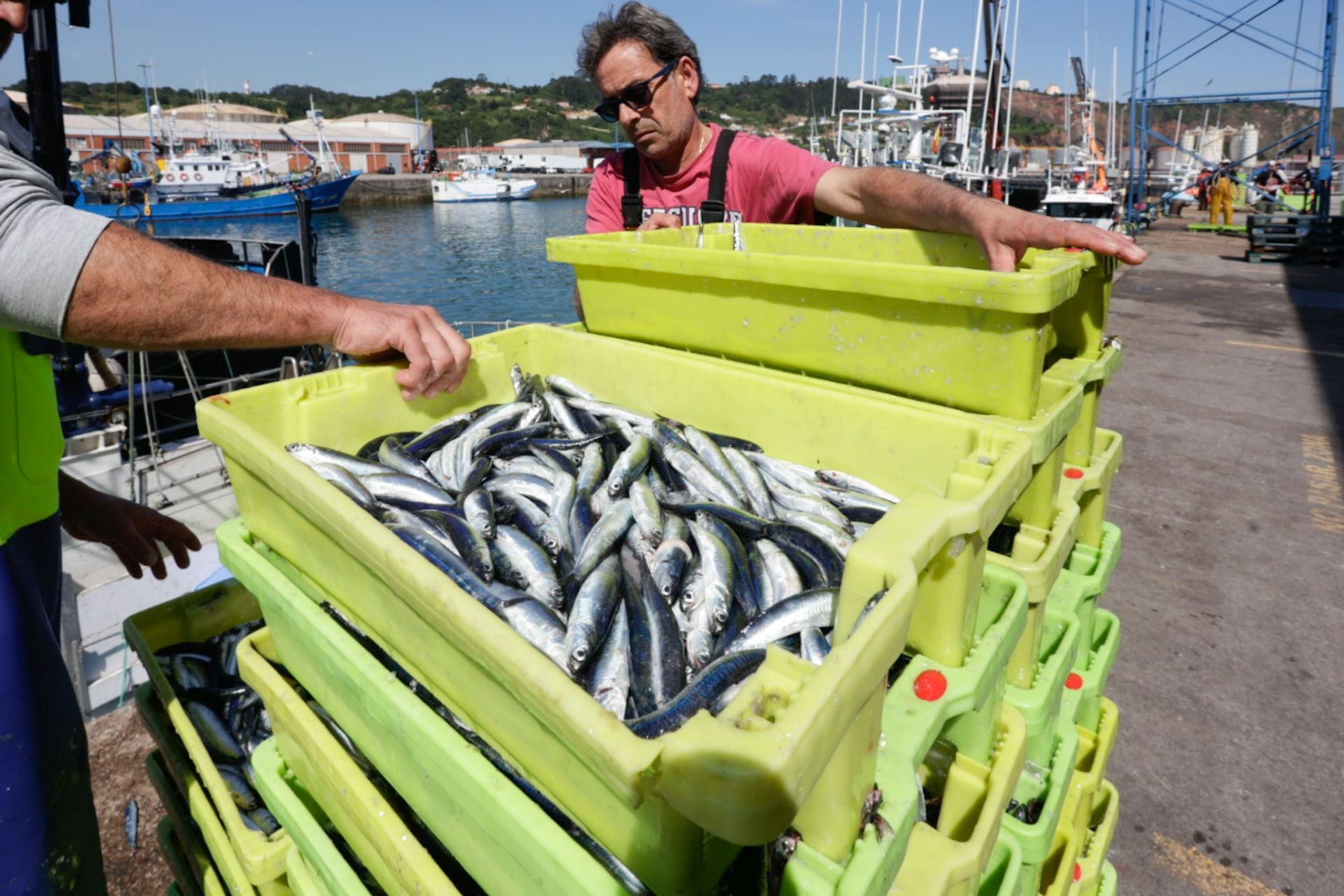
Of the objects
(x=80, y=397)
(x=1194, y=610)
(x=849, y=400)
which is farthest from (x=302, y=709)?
(x=80, y=397)

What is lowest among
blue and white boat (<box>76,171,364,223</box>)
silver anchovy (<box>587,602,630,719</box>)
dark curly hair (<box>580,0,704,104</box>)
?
silver anchovy (<box>587,602,630,719</box>)

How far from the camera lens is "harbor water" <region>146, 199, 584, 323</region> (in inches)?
973

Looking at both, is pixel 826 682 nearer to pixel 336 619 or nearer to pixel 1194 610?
pixel 336 619

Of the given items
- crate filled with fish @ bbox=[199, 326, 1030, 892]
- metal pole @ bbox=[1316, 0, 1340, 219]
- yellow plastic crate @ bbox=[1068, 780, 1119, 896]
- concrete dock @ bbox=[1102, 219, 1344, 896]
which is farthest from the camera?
metal pole @ bbox=[1316, 0, 1340, 219]

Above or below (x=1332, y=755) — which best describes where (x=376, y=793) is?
above

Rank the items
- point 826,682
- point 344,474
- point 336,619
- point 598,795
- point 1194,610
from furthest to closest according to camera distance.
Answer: point 1194,610 < point 344,474 < point 336,619 < point 598,795 < point 826,682

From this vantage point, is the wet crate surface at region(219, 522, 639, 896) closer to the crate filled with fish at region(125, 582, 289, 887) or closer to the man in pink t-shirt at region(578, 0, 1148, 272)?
the crate filled with fish at region(125, 582, 289, 887)

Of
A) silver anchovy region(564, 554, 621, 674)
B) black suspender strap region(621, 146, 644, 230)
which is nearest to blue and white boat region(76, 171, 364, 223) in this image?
black suspender strap region(621, 146, 644, 230)

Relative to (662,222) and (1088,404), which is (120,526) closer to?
(662,222)

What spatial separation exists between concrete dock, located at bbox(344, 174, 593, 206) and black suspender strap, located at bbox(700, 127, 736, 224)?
211 feet

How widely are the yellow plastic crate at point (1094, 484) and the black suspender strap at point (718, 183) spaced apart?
184 centimetres

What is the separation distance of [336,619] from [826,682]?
1.16 metres

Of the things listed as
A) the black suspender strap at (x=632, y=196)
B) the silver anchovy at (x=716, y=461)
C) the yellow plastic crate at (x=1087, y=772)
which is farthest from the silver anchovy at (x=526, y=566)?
the black suspender strap at (x=632, y=196)

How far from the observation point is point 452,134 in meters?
106
